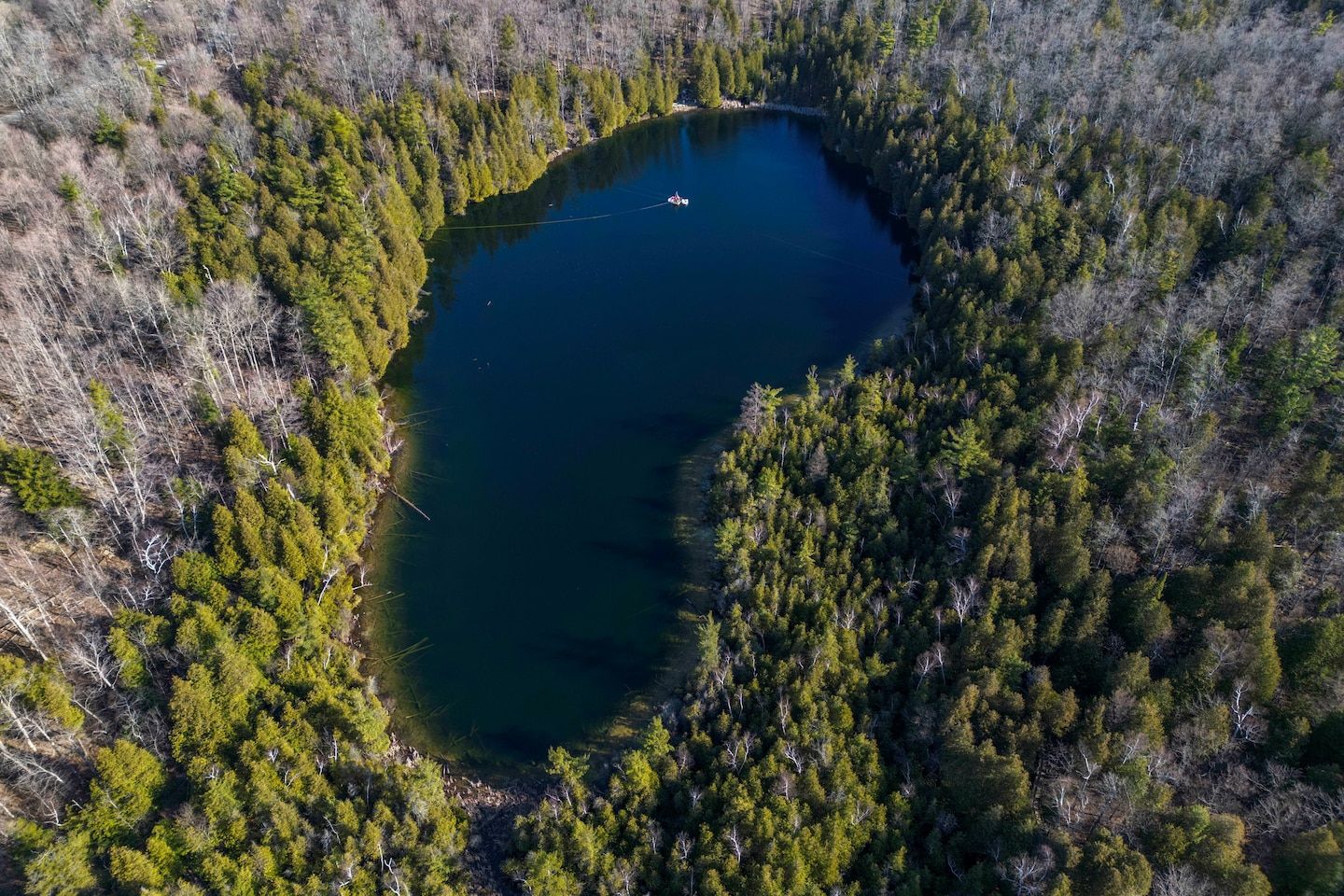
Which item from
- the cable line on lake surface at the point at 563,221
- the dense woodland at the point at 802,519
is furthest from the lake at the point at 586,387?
the dense woodland at the point at 802,519

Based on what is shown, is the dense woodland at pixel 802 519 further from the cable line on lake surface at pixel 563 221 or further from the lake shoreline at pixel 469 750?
the cable line on lake surface at pixel 563 221

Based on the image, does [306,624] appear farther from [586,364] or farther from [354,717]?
[586,364]

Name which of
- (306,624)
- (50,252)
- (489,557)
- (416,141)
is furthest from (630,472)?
(416,141)

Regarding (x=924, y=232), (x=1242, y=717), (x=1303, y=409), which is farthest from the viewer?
(x=924, y=232)

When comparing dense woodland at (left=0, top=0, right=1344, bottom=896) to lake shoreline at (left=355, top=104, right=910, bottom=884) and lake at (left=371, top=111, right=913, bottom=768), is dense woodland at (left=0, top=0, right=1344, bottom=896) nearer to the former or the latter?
lake shoreline at (left=355, top=104, right=910, bottom=884)

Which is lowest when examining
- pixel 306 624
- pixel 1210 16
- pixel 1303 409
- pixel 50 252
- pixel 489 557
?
pixel 489 557

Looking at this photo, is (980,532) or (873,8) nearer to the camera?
(980,532)

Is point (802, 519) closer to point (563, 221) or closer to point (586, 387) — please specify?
point (586, 387)
